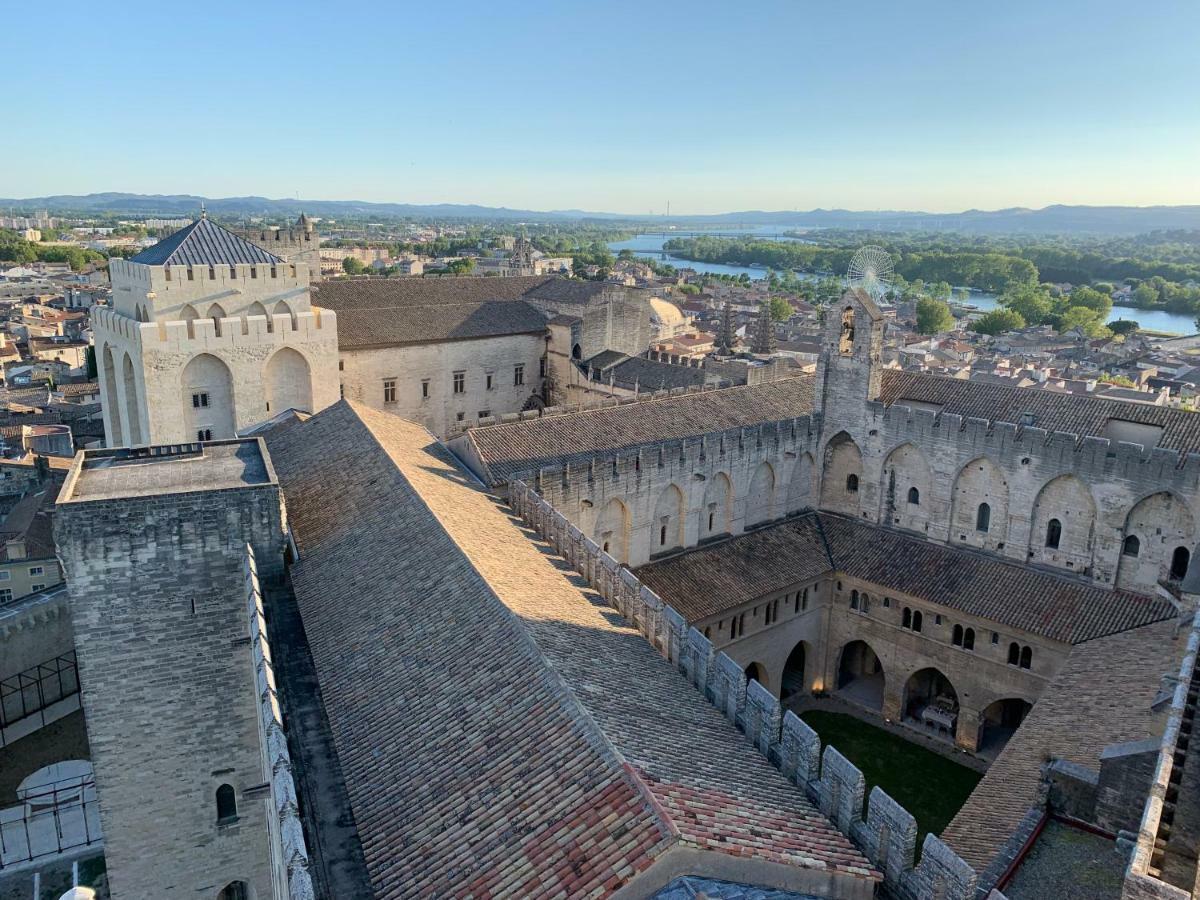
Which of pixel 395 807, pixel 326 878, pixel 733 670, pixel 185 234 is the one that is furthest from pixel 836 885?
pixel 185 234

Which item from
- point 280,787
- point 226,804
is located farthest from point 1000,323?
point 280,787

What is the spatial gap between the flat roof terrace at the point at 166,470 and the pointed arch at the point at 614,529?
11.1 metres

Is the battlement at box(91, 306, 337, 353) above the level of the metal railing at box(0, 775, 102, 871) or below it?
above

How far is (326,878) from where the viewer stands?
1230cm

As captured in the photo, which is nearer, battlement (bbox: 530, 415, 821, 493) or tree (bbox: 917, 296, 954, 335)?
battlement (bbox: 530, 415, 821, 493)

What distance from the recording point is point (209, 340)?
102 ft

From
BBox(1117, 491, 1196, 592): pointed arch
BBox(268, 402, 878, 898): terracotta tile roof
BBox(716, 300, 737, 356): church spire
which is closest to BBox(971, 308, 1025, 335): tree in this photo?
BBox(716, 300, 737, 356): church spire

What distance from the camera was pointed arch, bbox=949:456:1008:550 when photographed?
31062 millimetres

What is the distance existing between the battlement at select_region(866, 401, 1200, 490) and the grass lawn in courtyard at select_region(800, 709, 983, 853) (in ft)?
34.6

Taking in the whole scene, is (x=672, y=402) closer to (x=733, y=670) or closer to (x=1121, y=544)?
(x=1121, y=544)

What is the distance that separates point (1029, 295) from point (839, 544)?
128631 millimetres

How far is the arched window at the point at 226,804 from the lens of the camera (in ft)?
68.5

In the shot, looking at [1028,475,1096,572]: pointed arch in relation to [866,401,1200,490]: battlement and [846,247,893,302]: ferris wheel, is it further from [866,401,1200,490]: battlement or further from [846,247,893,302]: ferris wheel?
[846,247,893,302]: ferris wheel

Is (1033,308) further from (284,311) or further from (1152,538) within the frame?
(284,311)
